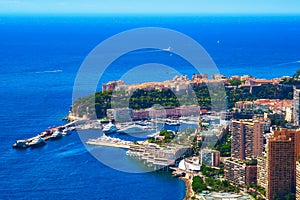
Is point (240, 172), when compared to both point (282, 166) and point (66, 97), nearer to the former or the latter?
point (282, 166)

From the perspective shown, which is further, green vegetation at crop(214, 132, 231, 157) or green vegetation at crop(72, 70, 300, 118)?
green vegetation at crop(72, 70, 300, 118)

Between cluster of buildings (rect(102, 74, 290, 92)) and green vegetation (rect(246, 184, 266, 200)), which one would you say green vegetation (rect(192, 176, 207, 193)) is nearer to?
green vegetation (rect(246, 184, 266, 200))

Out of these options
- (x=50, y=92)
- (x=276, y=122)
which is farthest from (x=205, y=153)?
(x=50, y=92)

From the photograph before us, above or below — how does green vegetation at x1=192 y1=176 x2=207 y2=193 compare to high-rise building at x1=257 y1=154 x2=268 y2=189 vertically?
below

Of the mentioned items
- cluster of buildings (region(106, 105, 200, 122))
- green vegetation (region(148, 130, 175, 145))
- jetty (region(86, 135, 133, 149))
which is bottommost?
jetty (region(86, 135, 133, 149))

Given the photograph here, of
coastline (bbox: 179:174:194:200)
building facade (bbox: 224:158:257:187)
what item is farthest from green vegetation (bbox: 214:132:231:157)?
coastline (bbox: 179:174:194:200)

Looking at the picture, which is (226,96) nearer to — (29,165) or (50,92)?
(50,92)

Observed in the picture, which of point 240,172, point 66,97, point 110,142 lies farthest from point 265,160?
point 66,97

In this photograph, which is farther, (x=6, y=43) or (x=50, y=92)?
(x=6, y=43)
